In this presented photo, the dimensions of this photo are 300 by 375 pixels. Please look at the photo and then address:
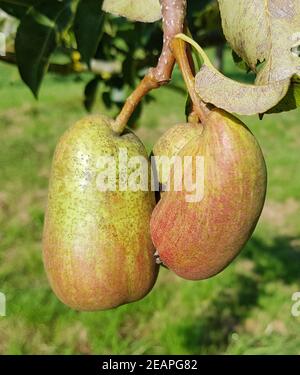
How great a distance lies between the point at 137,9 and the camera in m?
0.81

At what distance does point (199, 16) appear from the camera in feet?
6.54

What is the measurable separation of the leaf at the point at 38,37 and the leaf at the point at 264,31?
61cm

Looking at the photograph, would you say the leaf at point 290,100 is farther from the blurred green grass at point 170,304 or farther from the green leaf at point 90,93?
the blurred green grass at point 170,304

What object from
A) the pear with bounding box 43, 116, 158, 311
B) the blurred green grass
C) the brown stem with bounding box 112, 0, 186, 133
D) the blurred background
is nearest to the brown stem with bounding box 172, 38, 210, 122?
the brown stem with bounding box 112, 0, 186, 133

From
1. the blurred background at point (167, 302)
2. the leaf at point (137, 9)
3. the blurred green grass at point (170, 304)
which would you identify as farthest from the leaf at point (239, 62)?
the blurred green grass at point (170, 304)

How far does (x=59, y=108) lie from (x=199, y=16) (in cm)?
503

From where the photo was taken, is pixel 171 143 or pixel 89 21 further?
pixel 89 21

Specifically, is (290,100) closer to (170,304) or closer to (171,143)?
(171,143)

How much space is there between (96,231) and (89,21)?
2.00 ft

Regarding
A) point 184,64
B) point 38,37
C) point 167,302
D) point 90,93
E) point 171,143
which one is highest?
point 184,64

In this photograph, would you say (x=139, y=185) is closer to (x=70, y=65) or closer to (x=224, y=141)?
(x=224, y=141)

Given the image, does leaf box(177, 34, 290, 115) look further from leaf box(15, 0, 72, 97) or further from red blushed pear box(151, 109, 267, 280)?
leaf box(15, 0, 72, 97)

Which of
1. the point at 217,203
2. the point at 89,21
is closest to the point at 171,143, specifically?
the point at 217,203
